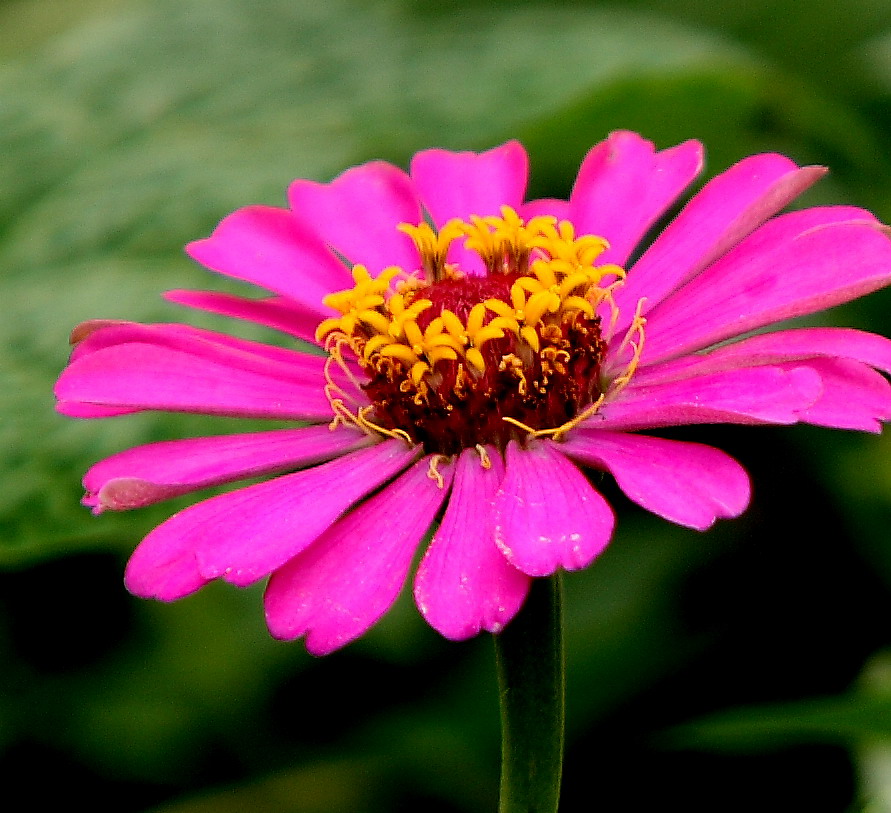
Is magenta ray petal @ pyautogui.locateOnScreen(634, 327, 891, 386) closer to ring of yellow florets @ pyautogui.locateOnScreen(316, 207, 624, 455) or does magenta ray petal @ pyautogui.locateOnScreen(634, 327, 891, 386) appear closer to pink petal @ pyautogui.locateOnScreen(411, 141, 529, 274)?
ring of yellow florets @ pyautogui.locateOnScreen(316, 207, 624, 455)

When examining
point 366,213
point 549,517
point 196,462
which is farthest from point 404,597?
point 549,517

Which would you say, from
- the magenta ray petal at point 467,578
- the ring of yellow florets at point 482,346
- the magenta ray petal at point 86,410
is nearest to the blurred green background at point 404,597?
the magenta ray petal at point 86,410

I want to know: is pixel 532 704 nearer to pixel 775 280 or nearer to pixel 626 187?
pixel 775 280

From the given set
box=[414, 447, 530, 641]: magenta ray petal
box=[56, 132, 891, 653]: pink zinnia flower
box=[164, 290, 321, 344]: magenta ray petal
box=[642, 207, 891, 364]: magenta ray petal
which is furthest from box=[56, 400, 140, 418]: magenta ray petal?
box=[642, 207, 891, 364]: magenta ray petal

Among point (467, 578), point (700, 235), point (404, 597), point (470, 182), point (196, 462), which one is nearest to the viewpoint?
point (467, 578)

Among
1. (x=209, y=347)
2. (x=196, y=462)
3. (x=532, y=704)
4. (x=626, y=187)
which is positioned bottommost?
(x=532, y=704)

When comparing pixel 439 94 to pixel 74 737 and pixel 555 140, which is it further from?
pixel 74 737

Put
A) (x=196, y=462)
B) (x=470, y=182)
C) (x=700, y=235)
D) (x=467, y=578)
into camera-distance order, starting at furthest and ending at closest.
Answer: (x=470, y=182)
(x=700, y=235)
(x=196, y=462)
(x=467, y=578)

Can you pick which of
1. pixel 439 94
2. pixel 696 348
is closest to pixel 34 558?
pixel 696 348
